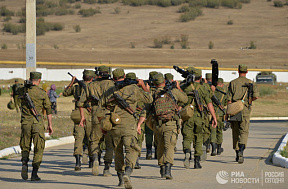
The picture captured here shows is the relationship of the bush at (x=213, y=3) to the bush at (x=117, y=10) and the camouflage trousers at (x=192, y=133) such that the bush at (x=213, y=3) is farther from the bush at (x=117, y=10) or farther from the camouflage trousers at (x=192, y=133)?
the camouflage trousers at (x=192, y=133)

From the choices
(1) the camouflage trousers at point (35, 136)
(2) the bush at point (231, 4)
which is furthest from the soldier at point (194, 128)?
(2) the bush at point (231, 4)

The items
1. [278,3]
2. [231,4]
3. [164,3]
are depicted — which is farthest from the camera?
[164,3]

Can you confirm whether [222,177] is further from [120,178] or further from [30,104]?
[30,104]

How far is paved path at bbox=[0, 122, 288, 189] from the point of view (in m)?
10.5

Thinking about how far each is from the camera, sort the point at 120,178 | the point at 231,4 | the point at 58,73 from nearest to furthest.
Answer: the point at 120,178
the point at 58,73
the point at 231,4

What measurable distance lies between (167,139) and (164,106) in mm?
579

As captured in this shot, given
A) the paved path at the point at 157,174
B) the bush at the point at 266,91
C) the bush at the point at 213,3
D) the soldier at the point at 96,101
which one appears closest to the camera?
the paved path at the point at 157,174

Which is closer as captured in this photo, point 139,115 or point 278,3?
point 139,115

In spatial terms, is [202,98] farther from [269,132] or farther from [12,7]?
[12,7]

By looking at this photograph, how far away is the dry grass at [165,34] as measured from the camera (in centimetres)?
6931

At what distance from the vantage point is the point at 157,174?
1181 cm

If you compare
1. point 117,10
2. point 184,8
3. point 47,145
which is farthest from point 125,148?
point 117,10

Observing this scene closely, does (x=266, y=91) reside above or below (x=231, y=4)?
below

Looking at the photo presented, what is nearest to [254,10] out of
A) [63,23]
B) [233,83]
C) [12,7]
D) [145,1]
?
[145,1]
